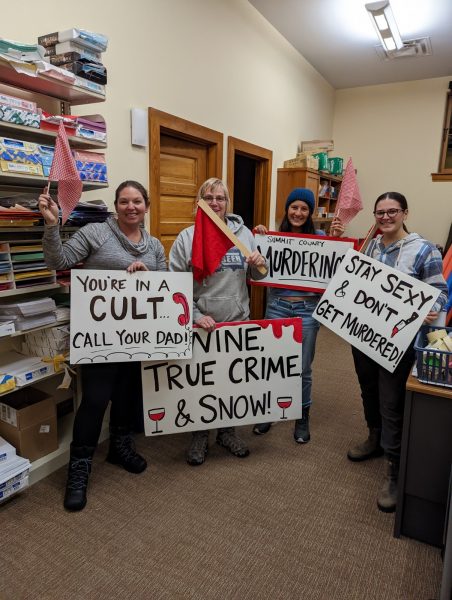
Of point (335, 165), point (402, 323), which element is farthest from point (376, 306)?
point (335, 165)

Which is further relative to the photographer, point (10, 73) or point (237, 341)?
point (237, 341)

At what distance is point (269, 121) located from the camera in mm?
4012

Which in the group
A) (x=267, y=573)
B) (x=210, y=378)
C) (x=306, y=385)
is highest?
(x=210, y=378)

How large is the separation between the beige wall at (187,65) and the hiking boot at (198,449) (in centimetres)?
141

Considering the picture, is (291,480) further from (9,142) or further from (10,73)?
(10,73)

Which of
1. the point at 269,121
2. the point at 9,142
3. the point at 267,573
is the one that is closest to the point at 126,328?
the point at 9,142

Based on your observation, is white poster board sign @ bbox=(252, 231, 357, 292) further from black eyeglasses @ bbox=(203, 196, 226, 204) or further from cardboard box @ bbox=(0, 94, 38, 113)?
cardboard box @ bbox=(0, 94, 38, 113)

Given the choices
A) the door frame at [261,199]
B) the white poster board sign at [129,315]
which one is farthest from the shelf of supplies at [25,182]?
the door frame at [261,199]

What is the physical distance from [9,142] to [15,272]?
51 cm

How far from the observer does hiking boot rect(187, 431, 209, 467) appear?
2072 millimetres

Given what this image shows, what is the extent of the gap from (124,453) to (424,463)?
53.3 inches

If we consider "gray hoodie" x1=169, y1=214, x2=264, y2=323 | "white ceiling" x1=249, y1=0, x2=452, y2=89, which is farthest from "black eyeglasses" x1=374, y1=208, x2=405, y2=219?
"white ceiling" x1=249, y1=0, x2=452, y2=89

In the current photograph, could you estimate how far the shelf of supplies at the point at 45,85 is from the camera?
5.16 ft

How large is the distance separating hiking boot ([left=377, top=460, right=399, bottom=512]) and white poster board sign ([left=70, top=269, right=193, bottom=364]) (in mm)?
1036
